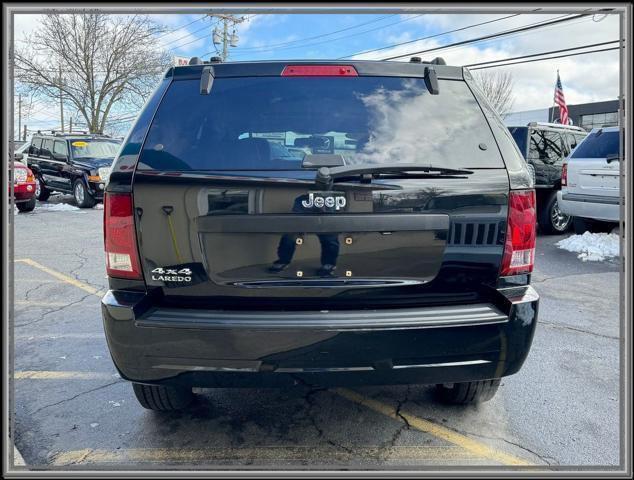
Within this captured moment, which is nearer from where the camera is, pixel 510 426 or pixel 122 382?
pixel 510 426

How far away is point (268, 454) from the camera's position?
268 centimetres

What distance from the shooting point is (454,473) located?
237 cm

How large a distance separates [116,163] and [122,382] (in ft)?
5.91

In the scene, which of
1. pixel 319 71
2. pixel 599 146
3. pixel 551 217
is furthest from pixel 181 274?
pixel 551 217

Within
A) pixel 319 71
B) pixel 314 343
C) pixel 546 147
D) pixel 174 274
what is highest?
pixel 546 147

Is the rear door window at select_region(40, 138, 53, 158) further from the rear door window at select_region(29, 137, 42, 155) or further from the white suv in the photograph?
the white suv

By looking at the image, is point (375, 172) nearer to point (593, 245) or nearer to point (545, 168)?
point (593, 245)

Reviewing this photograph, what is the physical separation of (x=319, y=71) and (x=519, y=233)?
1238mm

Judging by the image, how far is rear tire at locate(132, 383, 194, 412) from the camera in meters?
2.82

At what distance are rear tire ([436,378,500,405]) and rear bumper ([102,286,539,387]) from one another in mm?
622

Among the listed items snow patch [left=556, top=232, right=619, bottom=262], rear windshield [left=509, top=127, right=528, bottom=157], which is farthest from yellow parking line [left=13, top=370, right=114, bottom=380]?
rear windshield [left=509, top=127, right=528, bottom=157]

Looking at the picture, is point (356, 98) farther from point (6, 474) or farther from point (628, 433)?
point (6, 474)

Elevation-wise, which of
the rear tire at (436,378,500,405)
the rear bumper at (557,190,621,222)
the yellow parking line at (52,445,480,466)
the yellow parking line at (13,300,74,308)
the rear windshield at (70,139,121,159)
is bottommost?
the yellow parking line at (52,445,480,466)

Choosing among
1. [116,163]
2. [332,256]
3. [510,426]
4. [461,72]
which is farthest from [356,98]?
[510,426]
